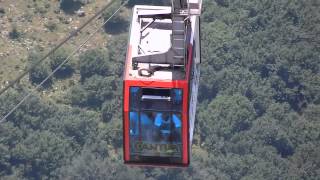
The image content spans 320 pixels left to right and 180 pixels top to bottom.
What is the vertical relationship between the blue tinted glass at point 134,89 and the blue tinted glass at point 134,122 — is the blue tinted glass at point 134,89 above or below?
above

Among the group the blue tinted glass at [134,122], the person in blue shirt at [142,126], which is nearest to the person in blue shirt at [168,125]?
the person in blue shirt at [142,126]

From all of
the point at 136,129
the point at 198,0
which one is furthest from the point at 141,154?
the point at 198,0

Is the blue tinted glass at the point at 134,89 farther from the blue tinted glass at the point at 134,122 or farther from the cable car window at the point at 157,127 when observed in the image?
the blue tinted glass at the point at 134,122

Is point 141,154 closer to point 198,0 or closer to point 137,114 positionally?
point 137,114

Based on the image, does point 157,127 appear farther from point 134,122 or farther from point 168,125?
point 134,122

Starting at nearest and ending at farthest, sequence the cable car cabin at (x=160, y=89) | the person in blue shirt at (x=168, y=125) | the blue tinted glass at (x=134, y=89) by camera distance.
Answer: the cable car cabin at (x=160, y=89) < the blue tinted glass at (x=134, y=89) < the person in blue shirt at (x=168, y=125)

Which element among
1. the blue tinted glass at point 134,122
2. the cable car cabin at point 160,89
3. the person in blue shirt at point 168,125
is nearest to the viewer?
the cable car cabin at point 160,89

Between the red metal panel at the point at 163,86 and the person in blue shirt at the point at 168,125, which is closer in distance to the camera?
the red metal panel at the point at 163,86

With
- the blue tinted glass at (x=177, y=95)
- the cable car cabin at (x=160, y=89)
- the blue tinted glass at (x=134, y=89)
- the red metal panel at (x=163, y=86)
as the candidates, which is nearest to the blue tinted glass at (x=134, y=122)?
the cable car cabin at (x=160, y=89)
